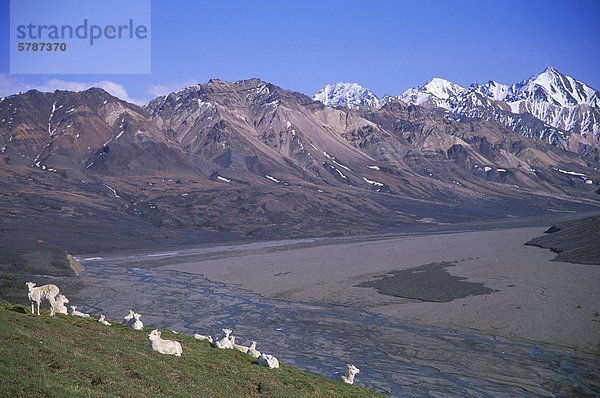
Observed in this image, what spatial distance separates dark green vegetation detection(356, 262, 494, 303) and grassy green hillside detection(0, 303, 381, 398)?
122ft

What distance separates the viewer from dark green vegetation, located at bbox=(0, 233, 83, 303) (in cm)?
6569

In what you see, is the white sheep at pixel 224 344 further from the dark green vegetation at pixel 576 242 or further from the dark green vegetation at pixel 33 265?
the dark green vegetation at pixel 576 242

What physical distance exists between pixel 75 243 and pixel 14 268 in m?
44.0

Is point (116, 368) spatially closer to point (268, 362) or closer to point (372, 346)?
point (268, 362)

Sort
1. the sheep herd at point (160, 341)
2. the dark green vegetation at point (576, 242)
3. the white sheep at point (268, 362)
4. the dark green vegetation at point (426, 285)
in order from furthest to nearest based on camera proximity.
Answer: the dark green vegetation at point (576, 242) → the dark green vegetation at point (426, 285) → the white sheep at point (268, 362) → the sheep herd at point (160, 341)

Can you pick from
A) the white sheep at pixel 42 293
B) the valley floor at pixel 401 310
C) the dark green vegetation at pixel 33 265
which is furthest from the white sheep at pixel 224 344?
the dark green vegetation at pixel 33 265

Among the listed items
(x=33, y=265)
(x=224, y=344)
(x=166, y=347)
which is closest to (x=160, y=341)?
(x=166, y=347)

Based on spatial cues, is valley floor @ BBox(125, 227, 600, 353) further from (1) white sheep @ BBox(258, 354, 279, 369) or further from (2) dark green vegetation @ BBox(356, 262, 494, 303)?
(1) white sheep @ BBox(258, 354, 279, 369)

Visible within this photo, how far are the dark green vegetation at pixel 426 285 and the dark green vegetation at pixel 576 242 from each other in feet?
59.0

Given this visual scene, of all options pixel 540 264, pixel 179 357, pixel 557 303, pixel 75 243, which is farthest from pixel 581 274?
pixel 75 243

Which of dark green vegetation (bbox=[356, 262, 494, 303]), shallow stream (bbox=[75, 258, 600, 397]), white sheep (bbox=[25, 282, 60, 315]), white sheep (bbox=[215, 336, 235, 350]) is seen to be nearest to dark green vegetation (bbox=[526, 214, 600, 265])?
dark green vegetation (bbox=[356, 262, 494, 303])

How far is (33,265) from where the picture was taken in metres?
75.4

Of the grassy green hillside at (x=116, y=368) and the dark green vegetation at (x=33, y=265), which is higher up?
the grassy green hillside at (x=116, y=368)

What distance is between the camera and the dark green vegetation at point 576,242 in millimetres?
77125
